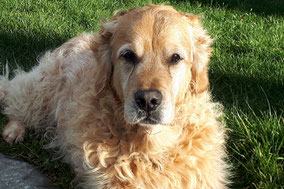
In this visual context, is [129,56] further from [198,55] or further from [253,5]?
[253,5]

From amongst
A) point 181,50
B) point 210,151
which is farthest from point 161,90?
point 210,151

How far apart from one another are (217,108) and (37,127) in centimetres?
208

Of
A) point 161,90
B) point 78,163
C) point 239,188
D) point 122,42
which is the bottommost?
point 239,188

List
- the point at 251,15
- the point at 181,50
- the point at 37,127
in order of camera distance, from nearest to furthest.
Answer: the point at 181,50 < the point at 37,127 < the point at 251,15

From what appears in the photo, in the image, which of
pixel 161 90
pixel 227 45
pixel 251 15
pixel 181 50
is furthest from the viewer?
pixel 251 15

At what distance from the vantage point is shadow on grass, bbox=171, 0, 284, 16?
7.49 m

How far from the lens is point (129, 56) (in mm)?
3123

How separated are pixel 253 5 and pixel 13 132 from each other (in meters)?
5.49

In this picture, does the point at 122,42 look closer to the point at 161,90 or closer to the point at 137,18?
the point at 137,18

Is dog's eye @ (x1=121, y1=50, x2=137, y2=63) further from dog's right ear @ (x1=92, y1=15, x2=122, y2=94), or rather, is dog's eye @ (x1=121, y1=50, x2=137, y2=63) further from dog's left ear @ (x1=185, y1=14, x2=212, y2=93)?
dog's left ear @ (x1=185, y1=14, x2=212, y2=93)

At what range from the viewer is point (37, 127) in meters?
4.56

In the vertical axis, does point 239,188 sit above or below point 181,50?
below

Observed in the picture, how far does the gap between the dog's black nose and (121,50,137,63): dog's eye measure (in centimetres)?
39

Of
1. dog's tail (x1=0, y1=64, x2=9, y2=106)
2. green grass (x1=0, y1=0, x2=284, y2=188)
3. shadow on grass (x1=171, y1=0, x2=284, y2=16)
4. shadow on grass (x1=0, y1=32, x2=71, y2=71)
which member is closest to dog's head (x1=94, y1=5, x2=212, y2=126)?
green grass (x1=0, y1=0, x2=284, y2=188)
